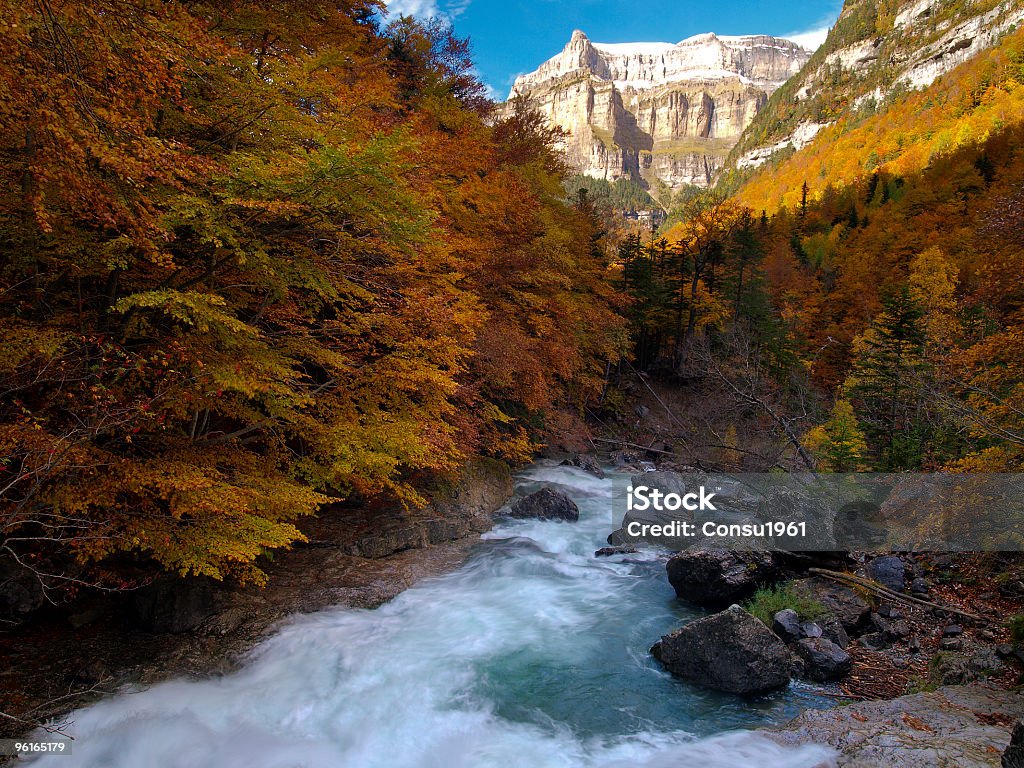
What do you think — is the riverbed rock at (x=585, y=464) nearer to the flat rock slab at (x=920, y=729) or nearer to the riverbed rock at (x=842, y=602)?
the riverbed rock at (x=842, y=602)

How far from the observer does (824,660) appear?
6699mm

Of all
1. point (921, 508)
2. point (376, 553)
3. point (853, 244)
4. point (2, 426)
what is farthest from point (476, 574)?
point (853, 244)

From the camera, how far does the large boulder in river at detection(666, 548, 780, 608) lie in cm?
885

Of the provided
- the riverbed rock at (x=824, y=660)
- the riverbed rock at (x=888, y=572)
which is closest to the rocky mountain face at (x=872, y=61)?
the riverbed rock at (x=888, y=572)

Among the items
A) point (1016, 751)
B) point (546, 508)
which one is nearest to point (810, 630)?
point (1016, 751)

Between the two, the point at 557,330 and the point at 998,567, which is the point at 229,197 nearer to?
the point at 998,567

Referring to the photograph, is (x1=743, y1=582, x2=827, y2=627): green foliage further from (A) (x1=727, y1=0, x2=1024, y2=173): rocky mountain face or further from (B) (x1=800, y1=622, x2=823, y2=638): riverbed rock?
(A) (x1=727, y1=0, x2=1024, y2=173): rocky mountain face

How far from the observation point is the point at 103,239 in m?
6.38

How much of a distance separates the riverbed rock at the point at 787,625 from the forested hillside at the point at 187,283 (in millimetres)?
5877

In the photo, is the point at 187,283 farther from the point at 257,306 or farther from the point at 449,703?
the point at 449,703

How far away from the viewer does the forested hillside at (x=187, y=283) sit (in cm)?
483

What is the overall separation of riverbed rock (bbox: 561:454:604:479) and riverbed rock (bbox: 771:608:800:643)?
12337 mm

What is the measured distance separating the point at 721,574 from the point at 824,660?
2.30 meters

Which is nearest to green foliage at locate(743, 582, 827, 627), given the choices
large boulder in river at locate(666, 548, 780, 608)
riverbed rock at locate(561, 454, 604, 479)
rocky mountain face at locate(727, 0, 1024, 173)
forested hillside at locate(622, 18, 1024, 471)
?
large boulder in river at locate(666, 548, 780, 608)
